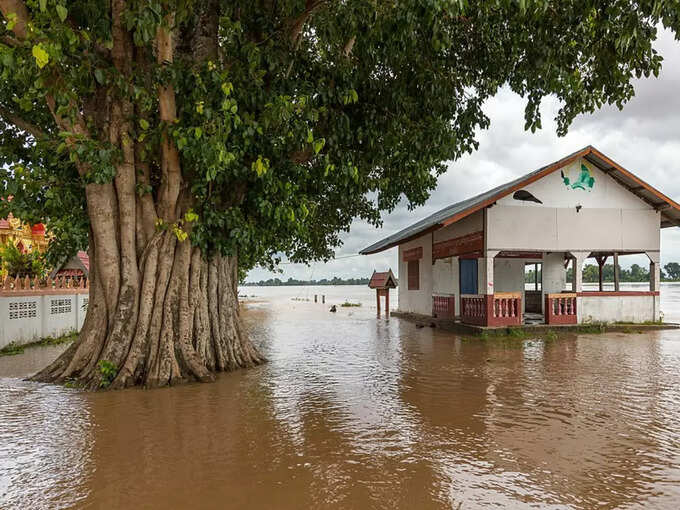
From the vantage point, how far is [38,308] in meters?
13.0

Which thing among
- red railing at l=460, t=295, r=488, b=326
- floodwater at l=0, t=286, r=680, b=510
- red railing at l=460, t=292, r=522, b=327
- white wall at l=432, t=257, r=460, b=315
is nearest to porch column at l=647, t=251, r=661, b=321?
red railing at l=460, t=292, r=522, b=327

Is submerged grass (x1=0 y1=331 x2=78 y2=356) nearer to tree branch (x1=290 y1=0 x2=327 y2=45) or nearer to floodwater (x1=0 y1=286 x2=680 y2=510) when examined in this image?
floodwater (x1=0 y1=286 x2=680 y2=510)

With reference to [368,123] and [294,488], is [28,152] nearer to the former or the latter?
[368,123]

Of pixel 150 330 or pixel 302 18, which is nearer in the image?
pixel 150 330

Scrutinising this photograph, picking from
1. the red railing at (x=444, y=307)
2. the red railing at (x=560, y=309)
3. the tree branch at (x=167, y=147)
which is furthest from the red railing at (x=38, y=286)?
the red railing at (x=560, y=309)

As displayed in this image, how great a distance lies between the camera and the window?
2131cm

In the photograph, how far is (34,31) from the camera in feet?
19.2

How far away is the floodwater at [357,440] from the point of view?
378 cm

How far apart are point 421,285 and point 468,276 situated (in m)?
3.75

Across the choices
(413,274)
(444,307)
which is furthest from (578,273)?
(413,274)

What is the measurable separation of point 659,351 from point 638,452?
7.85 metres

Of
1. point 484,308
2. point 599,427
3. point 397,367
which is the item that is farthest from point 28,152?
point 484,308

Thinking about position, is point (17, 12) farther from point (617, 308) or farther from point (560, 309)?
point (617, 308)

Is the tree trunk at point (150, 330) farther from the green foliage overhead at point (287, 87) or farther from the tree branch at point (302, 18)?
the tree branch at point (302, 18)
